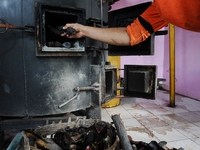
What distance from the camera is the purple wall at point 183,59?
14.9ft

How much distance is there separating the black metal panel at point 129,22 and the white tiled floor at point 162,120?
1183 mm

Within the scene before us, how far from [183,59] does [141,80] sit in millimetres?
3439

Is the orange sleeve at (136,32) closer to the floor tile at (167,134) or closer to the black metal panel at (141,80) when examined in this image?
the black metal panel at (141,80)

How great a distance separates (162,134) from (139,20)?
1816mm

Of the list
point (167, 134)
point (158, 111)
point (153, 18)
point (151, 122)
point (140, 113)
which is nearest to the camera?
point (153, 18)

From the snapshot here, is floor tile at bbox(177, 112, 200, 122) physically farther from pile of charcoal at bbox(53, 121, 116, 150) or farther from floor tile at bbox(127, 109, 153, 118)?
pile of charcoal at bbox(53, 121, 116, 150)

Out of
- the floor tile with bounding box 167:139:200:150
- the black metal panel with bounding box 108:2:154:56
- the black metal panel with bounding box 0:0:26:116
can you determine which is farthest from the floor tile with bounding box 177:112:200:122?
the black metal panel with bounding box 0:0:26:116

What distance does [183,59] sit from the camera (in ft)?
16.2

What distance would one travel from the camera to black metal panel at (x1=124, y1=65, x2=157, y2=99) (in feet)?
6.65

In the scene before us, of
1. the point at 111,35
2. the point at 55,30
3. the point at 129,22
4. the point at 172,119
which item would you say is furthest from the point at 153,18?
the point at 172,119

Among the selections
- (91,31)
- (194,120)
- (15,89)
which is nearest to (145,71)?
(91,31)

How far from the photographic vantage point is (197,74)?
14.8ft

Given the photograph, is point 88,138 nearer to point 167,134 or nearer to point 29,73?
point 29,73

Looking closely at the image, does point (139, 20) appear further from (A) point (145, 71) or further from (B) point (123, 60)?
(B) point (123, 60)
